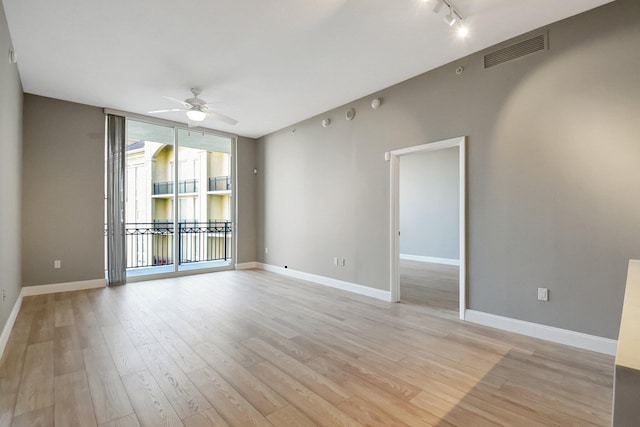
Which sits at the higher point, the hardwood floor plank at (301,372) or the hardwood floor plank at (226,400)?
the hardwood floor plank at (226,400)

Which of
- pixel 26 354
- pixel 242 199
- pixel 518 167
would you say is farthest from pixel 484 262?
pixel 242 199

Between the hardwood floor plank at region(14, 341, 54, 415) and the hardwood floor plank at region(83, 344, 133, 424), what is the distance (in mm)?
232

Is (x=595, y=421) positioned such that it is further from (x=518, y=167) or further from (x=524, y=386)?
(x=518, y=167)

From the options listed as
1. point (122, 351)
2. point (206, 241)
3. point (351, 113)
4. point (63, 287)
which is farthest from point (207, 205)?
point (122, 351)

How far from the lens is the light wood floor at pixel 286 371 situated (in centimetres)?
185

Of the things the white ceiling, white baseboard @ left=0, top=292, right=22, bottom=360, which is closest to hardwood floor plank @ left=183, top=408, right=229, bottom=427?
white baseboard @ left=0, top=292, right=22, bottom=360

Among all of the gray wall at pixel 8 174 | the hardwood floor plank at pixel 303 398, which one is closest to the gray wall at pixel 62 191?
the gray wall at pixel 8 174

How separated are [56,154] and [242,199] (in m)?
3.32

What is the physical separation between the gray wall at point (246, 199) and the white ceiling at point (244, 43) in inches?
93.2

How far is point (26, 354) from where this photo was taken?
2.62 m

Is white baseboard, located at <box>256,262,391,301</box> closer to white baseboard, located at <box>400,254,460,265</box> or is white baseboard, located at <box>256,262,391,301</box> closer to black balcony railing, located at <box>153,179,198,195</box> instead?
black balcony railing, located at <box>153,179,198,195</box>

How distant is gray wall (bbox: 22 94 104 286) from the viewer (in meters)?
4.57

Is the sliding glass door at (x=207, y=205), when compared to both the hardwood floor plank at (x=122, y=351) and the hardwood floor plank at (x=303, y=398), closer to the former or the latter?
the hardwood floor plank at (x=122, y=351)

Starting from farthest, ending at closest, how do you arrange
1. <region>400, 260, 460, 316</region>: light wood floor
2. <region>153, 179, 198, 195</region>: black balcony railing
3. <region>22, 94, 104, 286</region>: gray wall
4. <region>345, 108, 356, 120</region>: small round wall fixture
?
1. <region>153, 179, 198, 195</region>: black balcony railing
2. <region>345, 108, 356, 120</region>: small round wall fixture
3. <region>22, 94, 104, 286</region>: gray wall
4. <region>400, 260, 460, 316</region>: light wood floor
